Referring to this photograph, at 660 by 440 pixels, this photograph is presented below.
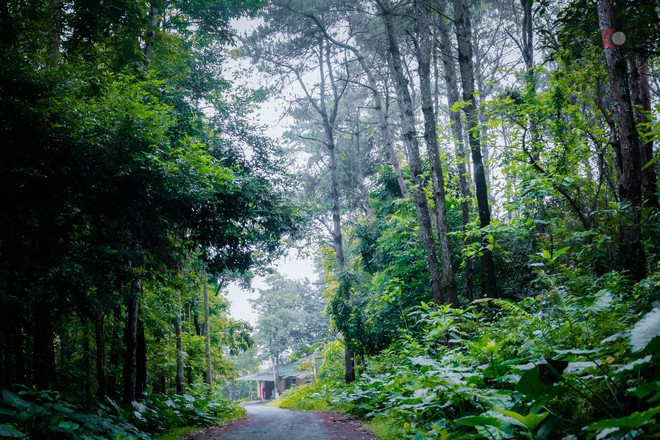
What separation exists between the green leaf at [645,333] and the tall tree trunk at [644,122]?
2.44m

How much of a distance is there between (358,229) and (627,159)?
9.99 metres

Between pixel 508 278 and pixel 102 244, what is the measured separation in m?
9.12

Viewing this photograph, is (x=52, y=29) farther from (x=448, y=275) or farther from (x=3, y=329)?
(x=448, y=275)

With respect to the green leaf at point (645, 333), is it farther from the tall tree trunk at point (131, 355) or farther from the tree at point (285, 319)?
the tree at point (285, 319)

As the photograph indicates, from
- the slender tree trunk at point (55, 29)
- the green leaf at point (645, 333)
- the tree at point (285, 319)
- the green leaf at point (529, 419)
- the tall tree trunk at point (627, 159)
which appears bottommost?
the tree at point (285, 319)

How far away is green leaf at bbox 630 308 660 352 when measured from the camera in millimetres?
2035

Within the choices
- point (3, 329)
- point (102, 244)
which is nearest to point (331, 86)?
point (102, 244)

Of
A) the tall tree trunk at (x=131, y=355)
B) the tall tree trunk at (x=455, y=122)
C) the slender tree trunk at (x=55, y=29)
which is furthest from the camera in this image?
the tall tree trunk at (x=455, y=122)

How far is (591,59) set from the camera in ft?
24.2

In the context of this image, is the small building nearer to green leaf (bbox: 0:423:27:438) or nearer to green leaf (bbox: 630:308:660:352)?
green leaf (bbox: 0:423:27:438)

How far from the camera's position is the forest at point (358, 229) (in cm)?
382

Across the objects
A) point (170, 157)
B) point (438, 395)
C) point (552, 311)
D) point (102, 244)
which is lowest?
point (438, 395)

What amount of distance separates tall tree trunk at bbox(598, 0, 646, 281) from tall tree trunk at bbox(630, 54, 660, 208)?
17cm

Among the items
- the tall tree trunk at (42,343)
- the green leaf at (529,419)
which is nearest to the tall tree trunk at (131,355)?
the tall tree trunk at (42,343)
